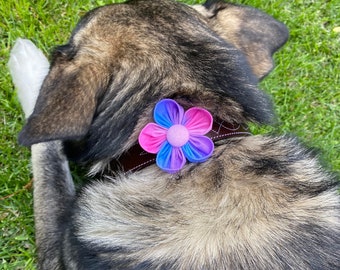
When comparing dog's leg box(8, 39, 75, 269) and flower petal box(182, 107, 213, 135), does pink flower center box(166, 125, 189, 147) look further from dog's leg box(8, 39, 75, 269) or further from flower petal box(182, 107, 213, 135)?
dog's leg box(8, 39, 75, 269)

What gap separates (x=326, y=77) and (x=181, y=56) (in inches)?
82.9

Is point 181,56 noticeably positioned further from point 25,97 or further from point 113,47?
point 25,97

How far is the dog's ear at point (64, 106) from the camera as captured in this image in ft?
6.57

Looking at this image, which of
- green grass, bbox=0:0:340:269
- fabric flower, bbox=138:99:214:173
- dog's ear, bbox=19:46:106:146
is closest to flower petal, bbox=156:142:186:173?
fabric flower, bbox=138:99:214:173

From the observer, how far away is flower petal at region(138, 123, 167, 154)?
2122 millimetres

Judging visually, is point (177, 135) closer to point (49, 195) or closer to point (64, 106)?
point (64, 106)

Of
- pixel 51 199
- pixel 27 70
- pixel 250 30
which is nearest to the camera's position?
pixel 250 30

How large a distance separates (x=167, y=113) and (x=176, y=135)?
95 mm

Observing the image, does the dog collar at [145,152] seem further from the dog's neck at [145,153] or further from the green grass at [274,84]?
the green grass at [274,84]

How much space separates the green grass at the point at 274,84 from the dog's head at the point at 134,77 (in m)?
1.02

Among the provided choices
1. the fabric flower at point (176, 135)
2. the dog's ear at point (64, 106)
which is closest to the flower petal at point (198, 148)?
the fabric flower at point (176, 135)

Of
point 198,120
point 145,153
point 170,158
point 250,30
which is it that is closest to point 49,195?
point 145,153

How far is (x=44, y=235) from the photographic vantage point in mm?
2756

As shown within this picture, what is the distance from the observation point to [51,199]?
2803mm
